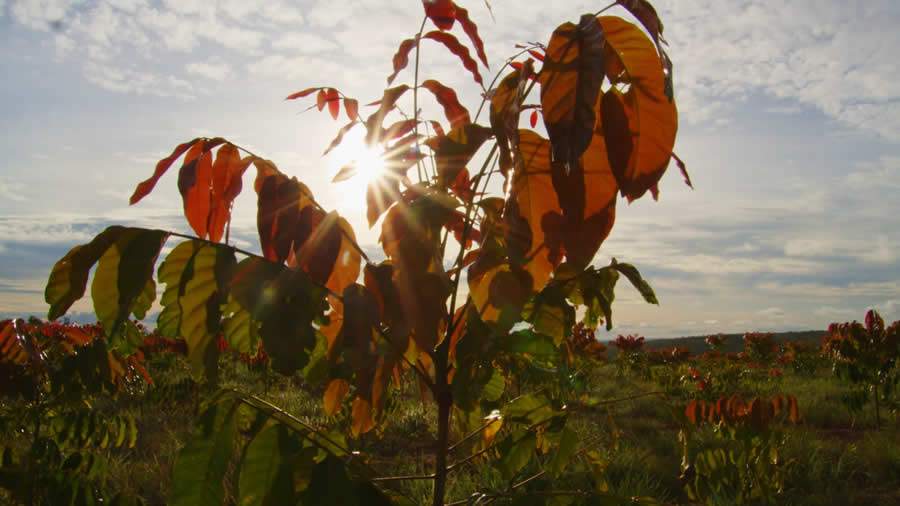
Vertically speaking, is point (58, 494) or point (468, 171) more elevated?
point (468, 171)

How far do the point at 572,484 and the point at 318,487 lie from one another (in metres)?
3.08

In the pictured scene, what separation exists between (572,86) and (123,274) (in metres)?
0.74

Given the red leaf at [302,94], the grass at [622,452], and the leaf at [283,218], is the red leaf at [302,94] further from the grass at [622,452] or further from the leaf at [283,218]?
the grass at [622,452]

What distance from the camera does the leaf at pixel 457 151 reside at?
3.30 ft

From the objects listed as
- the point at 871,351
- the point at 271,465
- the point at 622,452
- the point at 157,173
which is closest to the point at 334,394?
the point at 271,465

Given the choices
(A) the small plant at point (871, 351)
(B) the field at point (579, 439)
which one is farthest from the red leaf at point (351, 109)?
(A) the small plant at point (871, 351)

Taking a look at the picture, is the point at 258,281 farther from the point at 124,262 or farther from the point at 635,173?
the point at 635,173

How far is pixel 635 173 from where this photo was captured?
2.86 feet

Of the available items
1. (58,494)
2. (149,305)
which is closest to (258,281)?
(149,305)

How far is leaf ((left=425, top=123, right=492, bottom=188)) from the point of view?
101 cm

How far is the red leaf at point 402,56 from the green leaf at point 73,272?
63cm

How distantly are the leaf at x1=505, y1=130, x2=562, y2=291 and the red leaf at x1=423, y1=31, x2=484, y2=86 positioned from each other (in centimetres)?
40

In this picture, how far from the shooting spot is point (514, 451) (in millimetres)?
1361

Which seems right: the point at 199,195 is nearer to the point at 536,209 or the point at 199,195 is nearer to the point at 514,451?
the point at 536,209
